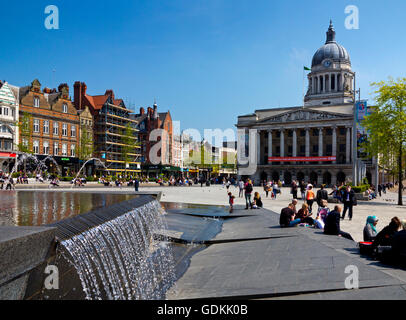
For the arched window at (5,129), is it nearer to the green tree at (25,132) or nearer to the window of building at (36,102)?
the green tree at (25,132)

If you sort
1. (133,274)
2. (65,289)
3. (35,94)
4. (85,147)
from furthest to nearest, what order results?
1. (85,147)
2. (35,94)
3. (133,274)
4. (65,289)

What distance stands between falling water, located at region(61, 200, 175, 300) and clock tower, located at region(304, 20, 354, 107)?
337 feet

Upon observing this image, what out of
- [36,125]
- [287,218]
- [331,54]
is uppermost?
[331,54]

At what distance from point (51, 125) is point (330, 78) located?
82840mm

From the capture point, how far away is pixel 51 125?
2495 inches

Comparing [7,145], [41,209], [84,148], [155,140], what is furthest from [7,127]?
[41,209]

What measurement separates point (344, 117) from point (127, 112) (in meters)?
54.0

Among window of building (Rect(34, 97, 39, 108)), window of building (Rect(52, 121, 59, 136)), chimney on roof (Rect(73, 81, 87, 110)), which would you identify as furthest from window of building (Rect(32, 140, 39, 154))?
chimney on roof (Rect(73, 81, 87, 110))

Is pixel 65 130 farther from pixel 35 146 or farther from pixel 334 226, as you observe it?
pixel 334 226

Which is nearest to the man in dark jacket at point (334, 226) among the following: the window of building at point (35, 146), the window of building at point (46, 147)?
the window of building at point (35, 146)

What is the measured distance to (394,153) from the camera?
30938 millimetres

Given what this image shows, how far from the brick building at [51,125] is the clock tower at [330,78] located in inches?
2877
